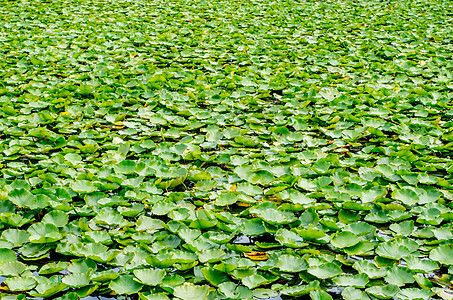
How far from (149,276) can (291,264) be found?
59 cm

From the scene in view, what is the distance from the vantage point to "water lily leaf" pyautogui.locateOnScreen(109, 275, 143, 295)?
1704 mm

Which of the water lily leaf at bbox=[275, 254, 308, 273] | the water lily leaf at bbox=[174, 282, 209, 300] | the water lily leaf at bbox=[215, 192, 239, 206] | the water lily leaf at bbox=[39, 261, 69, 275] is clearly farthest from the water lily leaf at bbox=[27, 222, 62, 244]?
the water lily leaf at bbox=[275, 254, 308, 273]

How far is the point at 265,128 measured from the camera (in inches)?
123

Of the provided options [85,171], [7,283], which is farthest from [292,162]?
[7,283]

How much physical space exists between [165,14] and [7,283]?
5.43m

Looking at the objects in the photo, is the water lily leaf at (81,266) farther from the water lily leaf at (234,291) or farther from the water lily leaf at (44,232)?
the water lily leaf at (234,291)

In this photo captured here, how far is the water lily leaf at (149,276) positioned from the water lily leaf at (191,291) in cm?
9

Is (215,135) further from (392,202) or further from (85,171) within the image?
(392,202)

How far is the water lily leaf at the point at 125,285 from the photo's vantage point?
1704mm

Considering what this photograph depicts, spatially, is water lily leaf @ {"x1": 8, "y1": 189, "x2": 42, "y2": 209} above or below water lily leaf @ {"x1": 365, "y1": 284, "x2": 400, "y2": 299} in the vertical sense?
below

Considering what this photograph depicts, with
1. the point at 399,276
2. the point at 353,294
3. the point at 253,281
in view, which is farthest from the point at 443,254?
the point at 253,281

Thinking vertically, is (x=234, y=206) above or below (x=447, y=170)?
below

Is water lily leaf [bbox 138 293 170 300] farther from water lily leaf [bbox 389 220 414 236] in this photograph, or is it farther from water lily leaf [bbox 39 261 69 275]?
water lily leaf [bbox 389 220 414 236]

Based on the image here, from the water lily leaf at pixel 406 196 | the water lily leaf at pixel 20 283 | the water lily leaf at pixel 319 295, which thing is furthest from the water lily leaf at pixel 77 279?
the water lily leaf at pixel 406 196
